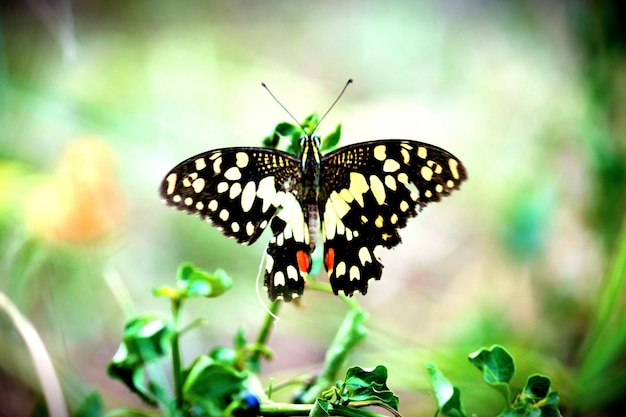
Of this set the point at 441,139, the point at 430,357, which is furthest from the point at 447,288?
the point at 430,357

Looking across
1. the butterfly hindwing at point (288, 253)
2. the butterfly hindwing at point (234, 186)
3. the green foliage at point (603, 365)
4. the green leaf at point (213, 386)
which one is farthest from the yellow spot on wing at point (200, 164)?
the green foliage at point (603, 365)

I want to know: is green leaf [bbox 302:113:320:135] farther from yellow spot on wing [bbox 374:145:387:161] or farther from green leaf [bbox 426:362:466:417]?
green leaf [bbox 426:362:466:417]

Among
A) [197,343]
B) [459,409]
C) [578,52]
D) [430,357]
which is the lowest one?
[197,343]

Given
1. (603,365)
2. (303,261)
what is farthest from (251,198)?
(603,365)

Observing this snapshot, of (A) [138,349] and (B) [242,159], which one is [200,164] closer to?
(B) [242,159]

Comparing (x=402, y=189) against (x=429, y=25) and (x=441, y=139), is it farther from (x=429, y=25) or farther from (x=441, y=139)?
(x=429, y=25)

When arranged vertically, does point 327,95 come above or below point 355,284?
above

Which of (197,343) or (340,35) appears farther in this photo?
(340,35)
